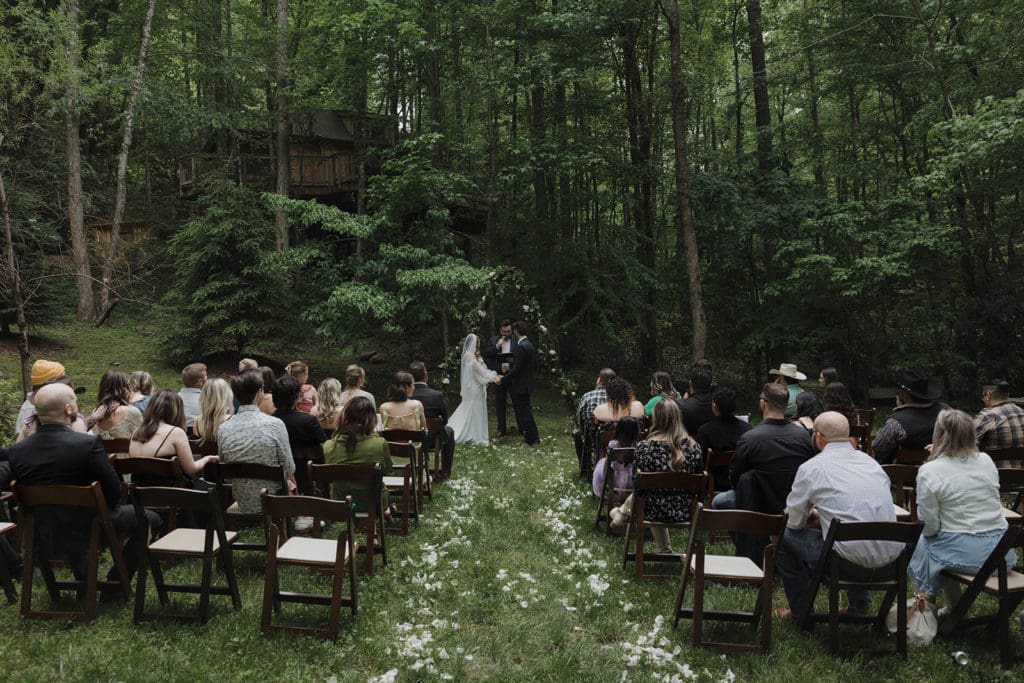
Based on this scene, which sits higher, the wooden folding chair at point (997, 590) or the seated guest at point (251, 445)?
the seated guest at point (251, 445)

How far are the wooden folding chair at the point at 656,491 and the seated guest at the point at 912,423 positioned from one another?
2.27m

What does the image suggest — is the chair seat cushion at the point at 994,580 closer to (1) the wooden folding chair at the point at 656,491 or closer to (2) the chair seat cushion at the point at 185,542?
(1) the wooden folding chair at the point at 656,491

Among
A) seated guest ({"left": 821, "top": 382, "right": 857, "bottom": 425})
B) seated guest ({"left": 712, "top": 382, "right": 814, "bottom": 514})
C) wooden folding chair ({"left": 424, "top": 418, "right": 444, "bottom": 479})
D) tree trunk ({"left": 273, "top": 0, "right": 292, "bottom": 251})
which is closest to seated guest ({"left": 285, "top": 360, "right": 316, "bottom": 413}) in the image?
wooden folding chair ({"left": 424, "top": 418, "right": 444, "bottom": 479})

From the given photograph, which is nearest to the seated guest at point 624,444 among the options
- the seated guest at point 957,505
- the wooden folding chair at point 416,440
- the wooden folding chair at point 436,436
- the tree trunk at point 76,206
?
the wooden folding chair at point 416,440

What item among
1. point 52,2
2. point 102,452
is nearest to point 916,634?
point 102,452

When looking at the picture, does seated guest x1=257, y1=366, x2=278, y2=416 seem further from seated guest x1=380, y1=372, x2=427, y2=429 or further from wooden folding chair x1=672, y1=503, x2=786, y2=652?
wooden folding chair x1=672, y1=503, x2=786, y2=652

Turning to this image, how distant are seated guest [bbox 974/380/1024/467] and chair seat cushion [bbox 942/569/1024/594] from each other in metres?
2.43

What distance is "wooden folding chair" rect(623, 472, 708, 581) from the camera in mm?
5324

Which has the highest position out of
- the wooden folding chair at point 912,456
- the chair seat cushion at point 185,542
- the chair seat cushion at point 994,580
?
the wooden folding chair at point 912,456

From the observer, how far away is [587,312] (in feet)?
63.3

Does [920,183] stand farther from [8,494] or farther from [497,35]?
[8,494]

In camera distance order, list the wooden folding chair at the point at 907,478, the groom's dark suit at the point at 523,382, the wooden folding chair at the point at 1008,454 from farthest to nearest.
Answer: the groom's dark suit at the point at 523,382 → the wooden folding chair at the point at 1008,454 → the wooden folding chair at the point at 907,478

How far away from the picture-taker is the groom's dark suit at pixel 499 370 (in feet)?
40.1

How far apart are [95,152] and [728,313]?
24.7 metres
